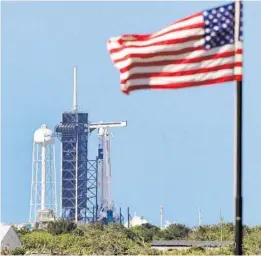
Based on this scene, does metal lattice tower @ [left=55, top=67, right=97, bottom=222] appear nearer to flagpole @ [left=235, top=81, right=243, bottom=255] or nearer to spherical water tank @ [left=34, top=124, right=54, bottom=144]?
spherical water tank @ [left=34, top=124, right=54, bottom=144]

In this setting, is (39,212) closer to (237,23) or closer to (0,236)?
(0,236)

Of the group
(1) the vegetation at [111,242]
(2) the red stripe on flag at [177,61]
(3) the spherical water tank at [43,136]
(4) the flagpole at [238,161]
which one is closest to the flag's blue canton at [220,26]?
(2) the red stripe on flag at [177,61]

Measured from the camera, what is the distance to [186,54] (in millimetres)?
13625

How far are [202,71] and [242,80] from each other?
22.6 inches

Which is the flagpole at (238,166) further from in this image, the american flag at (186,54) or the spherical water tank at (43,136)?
the spherical water tank at (43,136)

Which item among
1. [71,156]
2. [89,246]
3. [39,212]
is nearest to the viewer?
[89,246]

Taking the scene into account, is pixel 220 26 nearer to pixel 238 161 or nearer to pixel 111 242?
pixel 238 161

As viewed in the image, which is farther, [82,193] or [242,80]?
[82,193]

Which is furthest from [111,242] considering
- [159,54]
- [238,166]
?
[238,166]

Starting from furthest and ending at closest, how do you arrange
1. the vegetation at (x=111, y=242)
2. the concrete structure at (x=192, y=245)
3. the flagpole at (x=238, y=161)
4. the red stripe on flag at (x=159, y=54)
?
the concrete structure at (x=192, y=245), the vegetation at (x=111, y=242), the red stripe on flag at (x=159, y=54), the flagpole at (x=238, y=161)

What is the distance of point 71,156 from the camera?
633ft

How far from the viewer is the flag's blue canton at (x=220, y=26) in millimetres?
13398

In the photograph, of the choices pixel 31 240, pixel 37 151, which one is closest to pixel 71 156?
pixel 37 151

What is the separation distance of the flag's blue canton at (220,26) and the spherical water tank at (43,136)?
173m
